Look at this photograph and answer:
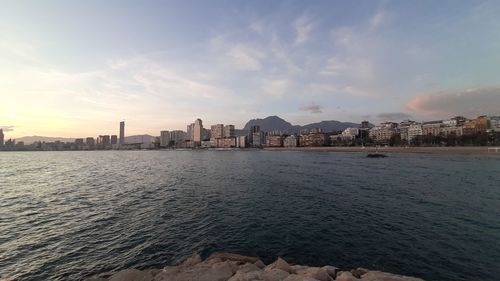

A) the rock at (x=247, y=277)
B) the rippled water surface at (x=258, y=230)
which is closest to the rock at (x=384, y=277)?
the rock at (x=247, y=277)

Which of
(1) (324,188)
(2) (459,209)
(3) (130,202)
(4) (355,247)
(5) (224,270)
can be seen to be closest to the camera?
(5) (224,270)

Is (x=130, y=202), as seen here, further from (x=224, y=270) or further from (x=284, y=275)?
(x=284, y=275)

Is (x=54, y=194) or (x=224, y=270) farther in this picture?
(x=54, y=194)

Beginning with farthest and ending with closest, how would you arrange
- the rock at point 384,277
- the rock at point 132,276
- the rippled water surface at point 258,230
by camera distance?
the rippled water surface at point 258,230 → the rock at point 132,276 → the rock at point 384,277

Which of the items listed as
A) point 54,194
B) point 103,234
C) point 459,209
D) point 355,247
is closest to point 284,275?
point 355,247

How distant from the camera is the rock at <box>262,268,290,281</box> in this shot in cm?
1036

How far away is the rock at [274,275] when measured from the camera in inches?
408

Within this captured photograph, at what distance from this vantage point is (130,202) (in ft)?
106

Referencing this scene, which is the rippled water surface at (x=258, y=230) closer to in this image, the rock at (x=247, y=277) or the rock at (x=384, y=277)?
the rock at (x=384, y=277)

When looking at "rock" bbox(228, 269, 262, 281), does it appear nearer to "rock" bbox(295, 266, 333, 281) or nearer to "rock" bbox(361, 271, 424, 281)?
"rock" bbox(295, 266, 333, 281)

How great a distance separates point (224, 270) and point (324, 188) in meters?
32.0

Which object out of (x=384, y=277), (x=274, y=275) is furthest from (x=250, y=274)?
(x=384, y=277)

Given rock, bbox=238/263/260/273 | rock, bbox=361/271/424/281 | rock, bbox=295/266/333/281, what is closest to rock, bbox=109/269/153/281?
rock, bbox=238/263/260/273

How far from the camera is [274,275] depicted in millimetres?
10711
